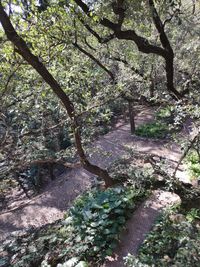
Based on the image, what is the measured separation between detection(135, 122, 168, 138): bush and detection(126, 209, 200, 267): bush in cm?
656

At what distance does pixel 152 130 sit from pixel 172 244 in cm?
812

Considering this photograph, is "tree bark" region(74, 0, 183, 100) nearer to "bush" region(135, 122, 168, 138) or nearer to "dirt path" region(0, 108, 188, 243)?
"dirt path" region(0, 108, 188, 243)

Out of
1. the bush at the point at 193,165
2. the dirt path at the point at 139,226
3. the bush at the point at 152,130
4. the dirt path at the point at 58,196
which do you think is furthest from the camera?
the bush at the point at 152,130

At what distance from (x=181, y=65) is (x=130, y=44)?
190 cm

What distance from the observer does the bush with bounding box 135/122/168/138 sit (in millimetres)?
12625

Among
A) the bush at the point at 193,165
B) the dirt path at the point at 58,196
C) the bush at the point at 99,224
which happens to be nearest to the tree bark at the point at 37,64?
the bush at the point at 99,224

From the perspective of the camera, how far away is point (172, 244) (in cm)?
525

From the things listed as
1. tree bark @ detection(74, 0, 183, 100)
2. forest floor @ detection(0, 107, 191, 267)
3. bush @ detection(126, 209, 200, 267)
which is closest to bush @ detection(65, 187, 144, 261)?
forest floor @ detection(0, 107, 191, 267)

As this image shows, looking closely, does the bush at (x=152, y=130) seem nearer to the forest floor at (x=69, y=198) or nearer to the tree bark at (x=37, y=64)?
the forest floor at (x=69, y=198)

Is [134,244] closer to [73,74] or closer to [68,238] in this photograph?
[68,238]

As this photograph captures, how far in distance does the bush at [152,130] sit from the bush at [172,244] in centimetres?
656

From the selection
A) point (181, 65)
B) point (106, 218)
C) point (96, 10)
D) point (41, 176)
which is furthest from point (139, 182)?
point (41, 176)

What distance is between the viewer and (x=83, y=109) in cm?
635

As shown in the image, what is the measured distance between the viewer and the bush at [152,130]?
12625 millimetres
